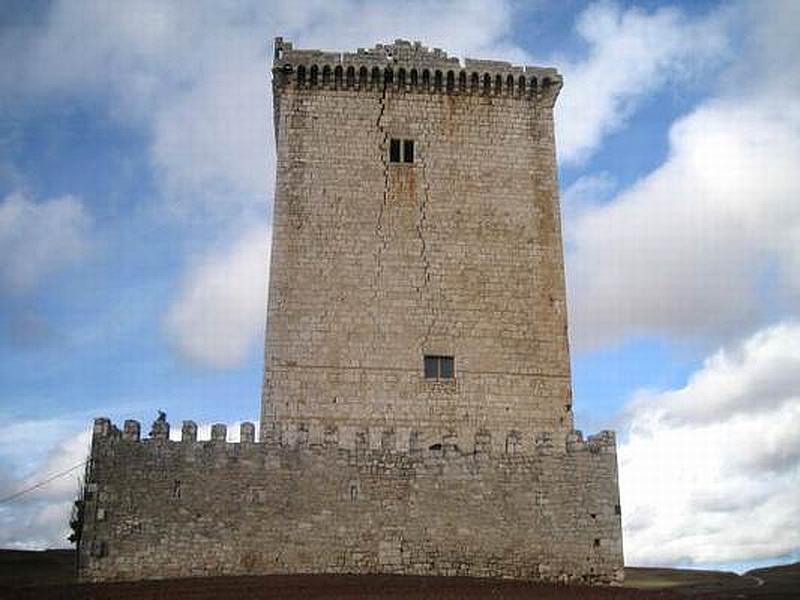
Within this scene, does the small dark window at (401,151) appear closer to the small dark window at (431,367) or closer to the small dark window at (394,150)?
the small dark window at (394,150)

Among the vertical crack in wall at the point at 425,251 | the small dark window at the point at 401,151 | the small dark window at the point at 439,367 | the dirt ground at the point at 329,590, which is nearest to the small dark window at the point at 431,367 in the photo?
the small dark window at the point at 439,367

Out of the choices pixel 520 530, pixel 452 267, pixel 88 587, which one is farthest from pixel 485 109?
pixel 88 587

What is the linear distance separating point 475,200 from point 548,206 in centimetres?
204

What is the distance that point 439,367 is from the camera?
2164 cm

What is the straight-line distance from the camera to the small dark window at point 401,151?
77.4ft

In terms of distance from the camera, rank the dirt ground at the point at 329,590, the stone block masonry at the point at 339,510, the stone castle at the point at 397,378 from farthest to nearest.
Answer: the stone castle at the point at 397,378, the stone block masonry at the point at 339,510, the dirt ground at the point at 329,590

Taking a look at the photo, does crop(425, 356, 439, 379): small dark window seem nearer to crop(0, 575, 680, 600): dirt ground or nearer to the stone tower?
the stone tower

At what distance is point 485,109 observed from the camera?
24391 mm

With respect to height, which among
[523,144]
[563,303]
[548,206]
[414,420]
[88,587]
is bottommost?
[88,587]

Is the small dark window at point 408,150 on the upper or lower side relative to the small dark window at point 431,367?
upper

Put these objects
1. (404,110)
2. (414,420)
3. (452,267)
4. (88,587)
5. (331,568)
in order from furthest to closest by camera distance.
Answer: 1. (404,110)
2. (452,267)
3. (414,420)
4. (331,568)
5. (88,587)

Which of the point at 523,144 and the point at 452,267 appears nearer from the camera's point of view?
the point at 452,267

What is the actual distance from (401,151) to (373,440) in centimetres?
844

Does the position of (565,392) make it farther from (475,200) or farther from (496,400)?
(475,200)
